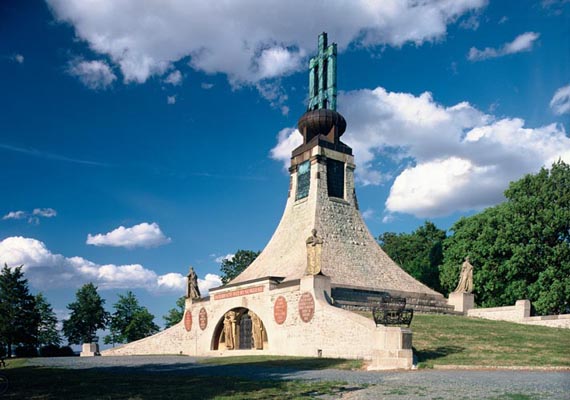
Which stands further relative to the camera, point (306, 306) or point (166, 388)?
point (306, 306)

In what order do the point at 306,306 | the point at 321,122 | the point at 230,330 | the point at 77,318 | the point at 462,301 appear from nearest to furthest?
the point at 306,306 < the point at 230,330 < the point at 462,301 < the point at 321,122 < the point at 77,318

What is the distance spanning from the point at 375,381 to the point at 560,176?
2415cm

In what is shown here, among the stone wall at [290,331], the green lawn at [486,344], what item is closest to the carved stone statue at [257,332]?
the stone wall at [290,331]

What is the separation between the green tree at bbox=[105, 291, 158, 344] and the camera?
163 feet

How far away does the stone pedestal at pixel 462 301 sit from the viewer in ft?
95.3

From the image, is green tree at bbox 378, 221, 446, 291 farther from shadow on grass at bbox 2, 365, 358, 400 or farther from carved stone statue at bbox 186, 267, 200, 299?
shadow on grass at bbox 2, 365, 358, 400

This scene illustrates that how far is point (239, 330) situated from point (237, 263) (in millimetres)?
32460

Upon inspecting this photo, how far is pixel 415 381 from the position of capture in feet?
37.8

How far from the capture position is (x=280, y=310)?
961 inches

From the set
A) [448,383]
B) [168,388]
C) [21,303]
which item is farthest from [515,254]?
[21,303]

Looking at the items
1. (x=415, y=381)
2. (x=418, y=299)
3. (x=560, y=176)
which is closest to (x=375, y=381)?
(x=415, y=381)

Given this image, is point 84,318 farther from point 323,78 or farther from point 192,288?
point 323,78

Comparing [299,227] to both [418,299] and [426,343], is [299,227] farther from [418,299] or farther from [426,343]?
[426,343]

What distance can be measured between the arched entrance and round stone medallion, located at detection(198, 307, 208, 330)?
1377mm
